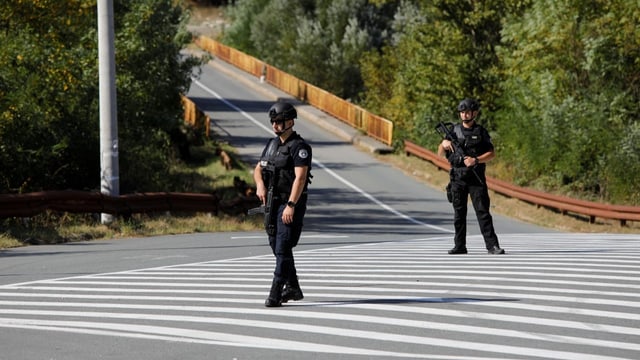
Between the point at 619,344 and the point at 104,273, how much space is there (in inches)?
275

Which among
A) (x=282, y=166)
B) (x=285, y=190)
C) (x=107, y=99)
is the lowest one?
(x=107, y=99)

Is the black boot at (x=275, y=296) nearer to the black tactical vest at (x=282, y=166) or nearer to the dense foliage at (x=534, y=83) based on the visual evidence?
the black tactical vest at (x=282, y=166)

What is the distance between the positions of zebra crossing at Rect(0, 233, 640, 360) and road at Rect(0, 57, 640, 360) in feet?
0.05

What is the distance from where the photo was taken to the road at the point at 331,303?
26.3 feet

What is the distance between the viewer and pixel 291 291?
393 inches

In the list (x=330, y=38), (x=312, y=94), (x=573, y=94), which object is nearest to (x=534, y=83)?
(x=573, y=94)

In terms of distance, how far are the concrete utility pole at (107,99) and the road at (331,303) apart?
402cm

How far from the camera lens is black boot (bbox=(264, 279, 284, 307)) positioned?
32.3ft

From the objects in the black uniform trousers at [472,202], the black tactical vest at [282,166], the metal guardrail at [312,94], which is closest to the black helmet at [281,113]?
the black tactical vest at [282,166]

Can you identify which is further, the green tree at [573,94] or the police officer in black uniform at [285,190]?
the green tree at [573,94]

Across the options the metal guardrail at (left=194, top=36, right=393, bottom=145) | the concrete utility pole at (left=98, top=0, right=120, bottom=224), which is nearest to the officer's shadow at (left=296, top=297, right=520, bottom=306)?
the concrete utility pole at (left=98, top=0, right=120, bottom=224)

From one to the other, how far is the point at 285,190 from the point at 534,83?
32.3 metres

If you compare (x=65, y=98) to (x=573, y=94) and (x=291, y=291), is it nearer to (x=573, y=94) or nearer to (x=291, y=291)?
(x=291, y=291)

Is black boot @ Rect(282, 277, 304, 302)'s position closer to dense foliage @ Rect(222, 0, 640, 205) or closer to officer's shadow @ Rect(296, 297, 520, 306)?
officer's shadow @ Rect(296, 297, 520, 306)
